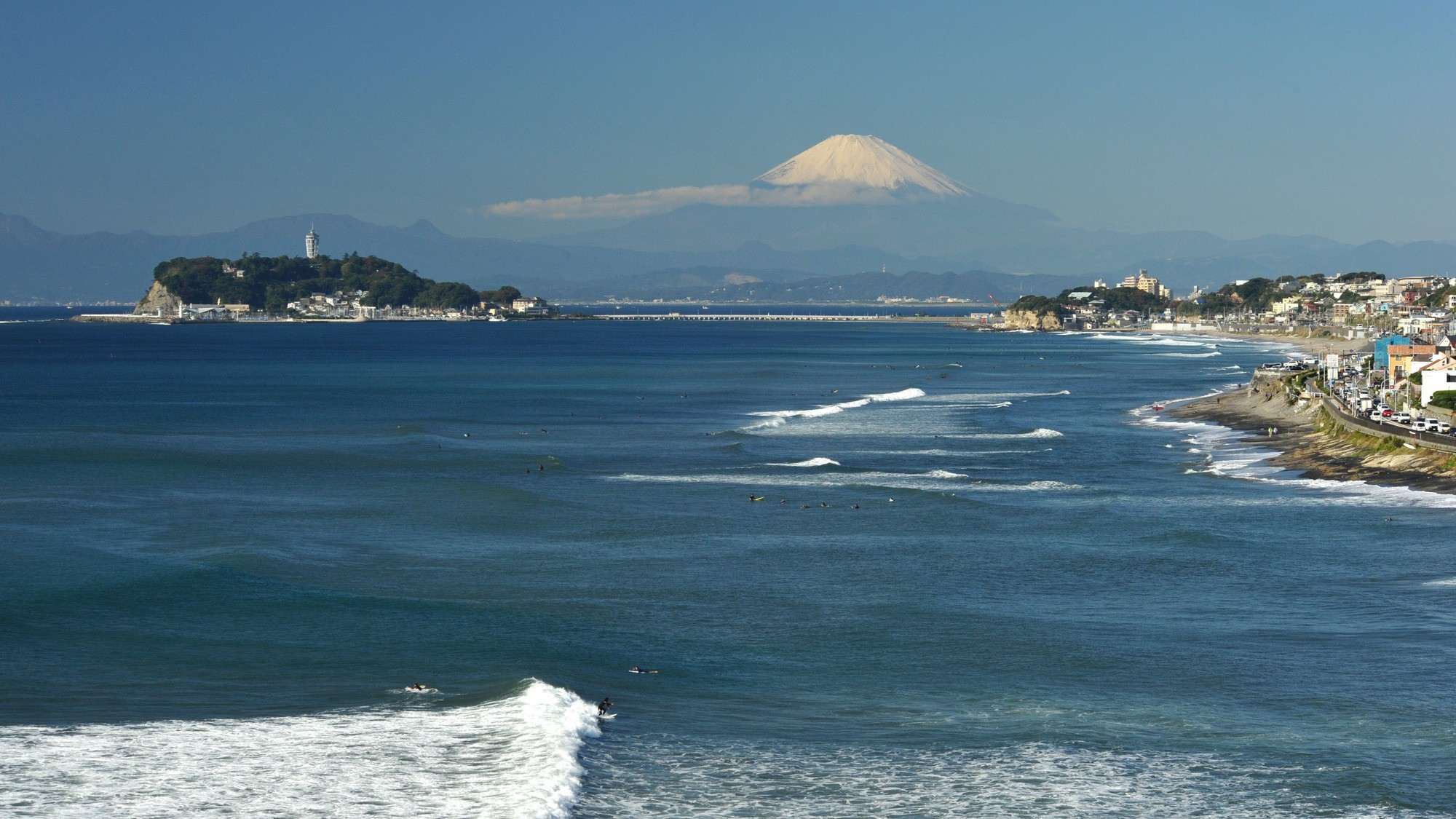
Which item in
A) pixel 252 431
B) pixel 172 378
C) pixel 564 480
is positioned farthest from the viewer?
pixel 172 378

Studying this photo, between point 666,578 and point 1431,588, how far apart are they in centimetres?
1799

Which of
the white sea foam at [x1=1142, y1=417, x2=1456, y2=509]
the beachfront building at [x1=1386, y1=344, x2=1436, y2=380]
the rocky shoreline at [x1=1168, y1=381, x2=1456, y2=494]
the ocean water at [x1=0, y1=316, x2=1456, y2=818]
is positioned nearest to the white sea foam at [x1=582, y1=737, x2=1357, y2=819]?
the ocean water at [x1=0, y1=316, x2=1456, y2=818]

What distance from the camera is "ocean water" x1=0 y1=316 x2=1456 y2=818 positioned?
19.8 meters

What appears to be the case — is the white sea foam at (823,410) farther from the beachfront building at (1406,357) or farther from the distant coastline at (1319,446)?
the beachfront building at (1406,357)

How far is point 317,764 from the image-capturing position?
20.3 metres

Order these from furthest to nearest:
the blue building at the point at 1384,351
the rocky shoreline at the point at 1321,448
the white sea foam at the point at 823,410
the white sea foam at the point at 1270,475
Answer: the blue building at the point at 1384,351 < the white sea foam at the point at 823,410 < the rocky shoreline at the point at 1321,448 < the white sea foam at the point at 1270,475

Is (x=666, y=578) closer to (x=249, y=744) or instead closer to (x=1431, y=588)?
(x=249, y=744)

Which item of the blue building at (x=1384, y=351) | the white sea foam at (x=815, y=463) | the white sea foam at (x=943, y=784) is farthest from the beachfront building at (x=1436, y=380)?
the white sea foam at (x=943, y=784)

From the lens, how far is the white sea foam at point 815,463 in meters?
55.3

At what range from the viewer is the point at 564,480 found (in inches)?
2012

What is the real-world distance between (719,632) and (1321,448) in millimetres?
38851

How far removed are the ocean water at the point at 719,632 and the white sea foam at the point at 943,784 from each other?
0.08m

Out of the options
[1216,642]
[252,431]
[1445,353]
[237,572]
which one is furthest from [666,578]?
[1445,353]

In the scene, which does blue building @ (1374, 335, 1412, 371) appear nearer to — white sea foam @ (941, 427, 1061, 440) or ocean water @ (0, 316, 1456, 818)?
white sea foam @ (941, 427, 1061, 440)
